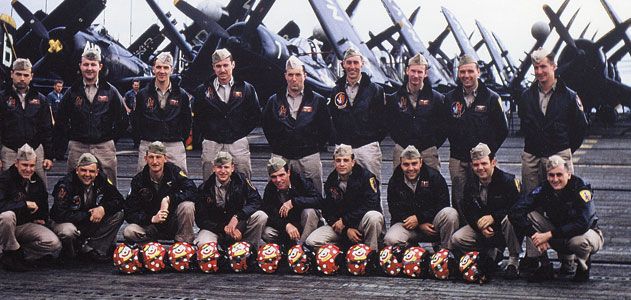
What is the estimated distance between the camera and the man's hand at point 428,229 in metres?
6.82

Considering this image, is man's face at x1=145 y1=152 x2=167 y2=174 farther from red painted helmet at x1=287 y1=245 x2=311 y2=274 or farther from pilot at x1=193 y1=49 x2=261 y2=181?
red painted helmet at x1=287 y1=245 x2=311 y2=274

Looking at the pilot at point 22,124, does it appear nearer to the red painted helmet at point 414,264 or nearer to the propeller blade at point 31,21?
the red painted helmet at point 414,264

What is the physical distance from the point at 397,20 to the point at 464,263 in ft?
62.2

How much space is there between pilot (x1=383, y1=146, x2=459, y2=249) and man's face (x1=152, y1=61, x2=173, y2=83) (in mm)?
2412

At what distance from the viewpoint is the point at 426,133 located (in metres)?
7.64

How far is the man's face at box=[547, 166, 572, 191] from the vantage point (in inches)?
243

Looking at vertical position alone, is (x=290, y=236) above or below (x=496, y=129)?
below

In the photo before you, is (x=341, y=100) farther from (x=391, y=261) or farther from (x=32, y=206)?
(x=32, y=206)

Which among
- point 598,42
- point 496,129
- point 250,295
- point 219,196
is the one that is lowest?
point 250,295

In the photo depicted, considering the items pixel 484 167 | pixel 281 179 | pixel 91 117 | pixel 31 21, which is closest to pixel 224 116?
pixel 281 179

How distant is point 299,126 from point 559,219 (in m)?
2.61

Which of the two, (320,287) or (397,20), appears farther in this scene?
(397,20)

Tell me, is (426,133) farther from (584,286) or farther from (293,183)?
(584,286)

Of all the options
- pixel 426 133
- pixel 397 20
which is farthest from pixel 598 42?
pixel 426 133
